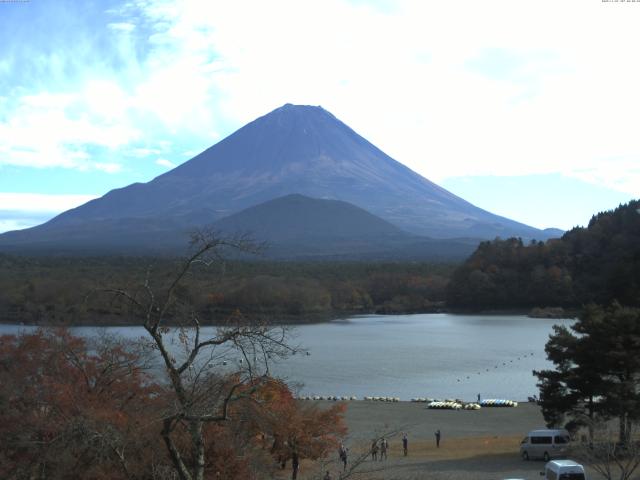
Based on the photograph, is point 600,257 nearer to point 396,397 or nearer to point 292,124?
point 396,397

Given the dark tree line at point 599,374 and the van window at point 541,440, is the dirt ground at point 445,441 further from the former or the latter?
the dark tree line at point 599,374

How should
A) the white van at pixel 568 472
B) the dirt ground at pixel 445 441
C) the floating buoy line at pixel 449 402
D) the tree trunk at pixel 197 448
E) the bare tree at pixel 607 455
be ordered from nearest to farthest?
the tree trunk at pixel 197 448, the bare tree at pixel 607 455, the white van at pixel 568 472, the dirt ground at pixel 445 441, the floating buoy line at pixel 449 402

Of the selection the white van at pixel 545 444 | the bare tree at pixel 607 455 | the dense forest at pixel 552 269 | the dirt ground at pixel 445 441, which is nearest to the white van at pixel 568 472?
the bare tree at pixel 607 455

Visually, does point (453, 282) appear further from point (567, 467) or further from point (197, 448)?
point (197, 448)

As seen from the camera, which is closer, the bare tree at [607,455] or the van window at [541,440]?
the bare tree at [607,455]

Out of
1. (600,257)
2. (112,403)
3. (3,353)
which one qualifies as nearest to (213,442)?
(112,403)

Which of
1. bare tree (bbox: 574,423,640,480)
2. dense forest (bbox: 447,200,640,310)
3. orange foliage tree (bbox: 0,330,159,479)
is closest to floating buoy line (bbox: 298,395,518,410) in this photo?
bare tree (bbox: 574,423,640,480)

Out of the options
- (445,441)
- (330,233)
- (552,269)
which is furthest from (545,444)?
(330,233)

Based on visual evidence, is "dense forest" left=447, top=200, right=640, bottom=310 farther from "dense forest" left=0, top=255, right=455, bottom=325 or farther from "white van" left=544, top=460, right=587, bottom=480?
"white van" left=544, top=460, right=587, bottom=480
